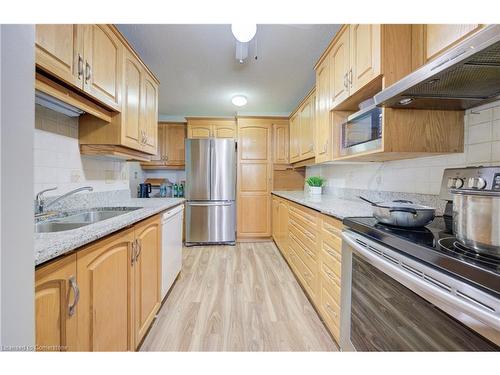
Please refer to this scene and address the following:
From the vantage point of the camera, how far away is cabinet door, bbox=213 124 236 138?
160 inches

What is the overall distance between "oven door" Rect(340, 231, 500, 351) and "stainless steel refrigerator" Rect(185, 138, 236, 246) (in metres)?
2.66

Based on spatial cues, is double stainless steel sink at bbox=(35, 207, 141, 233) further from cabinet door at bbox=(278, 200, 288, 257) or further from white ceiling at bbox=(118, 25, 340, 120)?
cabinet door at bbox=(278, 200, 288, 257)

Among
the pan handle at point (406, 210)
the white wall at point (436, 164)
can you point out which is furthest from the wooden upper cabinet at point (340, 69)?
the pan handle at point (406, 210)

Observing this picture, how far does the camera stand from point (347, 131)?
1.80m

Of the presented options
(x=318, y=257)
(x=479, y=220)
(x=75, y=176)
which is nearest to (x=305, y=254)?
(x=318, y=257)

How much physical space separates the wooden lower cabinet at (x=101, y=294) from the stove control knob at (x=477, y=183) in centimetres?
168

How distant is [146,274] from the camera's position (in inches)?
58.1

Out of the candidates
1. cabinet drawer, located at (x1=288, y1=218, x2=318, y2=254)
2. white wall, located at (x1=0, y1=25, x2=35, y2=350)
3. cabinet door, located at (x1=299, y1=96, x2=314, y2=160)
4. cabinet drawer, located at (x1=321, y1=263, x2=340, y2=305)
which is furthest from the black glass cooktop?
cabinet door, located at (x1=299, y1=96, x2=314, y2=160)

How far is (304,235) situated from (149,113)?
1980 mm

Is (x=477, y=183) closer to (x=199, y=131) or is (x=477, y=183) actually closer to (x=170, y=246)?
(x=170, y=246)

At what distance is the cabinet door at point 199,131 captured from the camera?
13.2 ft
